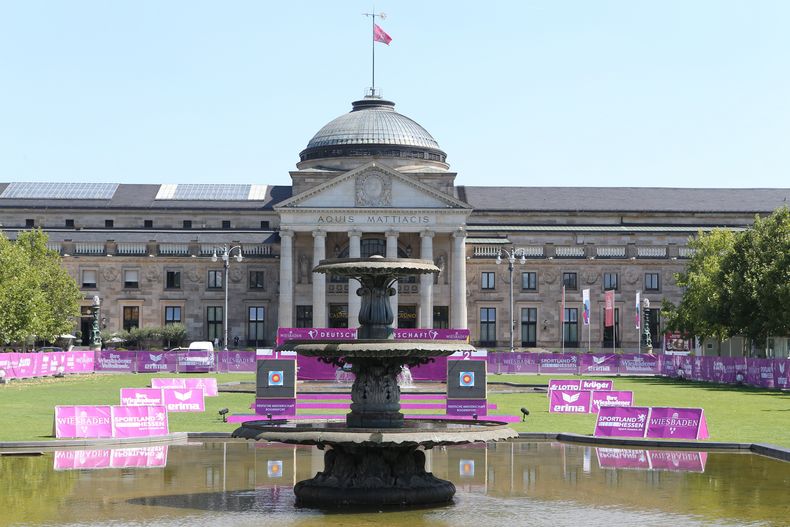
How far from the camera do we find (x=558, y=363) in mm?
84875

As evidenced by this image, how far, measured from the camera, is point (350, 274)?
80.0 ft

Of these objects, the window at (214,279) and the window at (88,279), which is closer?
the window at (88,279)

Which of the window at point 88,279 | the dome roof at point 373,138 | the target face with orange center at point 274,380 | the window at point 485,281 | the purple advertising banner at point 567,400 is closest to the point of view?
the target face with orange center at point 274,380

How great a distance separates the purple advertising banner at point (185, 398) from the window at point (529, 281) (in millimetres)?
76294

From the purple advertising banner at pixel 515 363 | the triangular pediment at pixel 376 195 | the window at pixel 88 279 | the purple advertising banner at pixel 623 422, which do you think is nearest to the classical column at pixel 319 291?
the triangular pediment at pixel 376 195

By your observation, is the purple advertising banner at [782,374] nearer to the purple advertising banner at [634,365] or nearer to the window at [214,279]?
the purple advertising banner at [634,365]

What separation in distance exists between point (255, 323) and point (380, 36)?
30505 millimetres

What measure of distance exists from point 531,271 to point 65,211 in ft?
158

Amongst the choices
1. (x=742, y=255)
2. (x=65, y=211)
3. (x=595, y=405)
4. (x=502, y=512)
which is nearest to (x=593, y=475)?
(x=502, y=512)

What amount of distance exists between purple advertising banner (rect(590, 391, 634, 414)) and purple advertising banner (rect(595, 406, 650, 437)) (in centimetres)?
664

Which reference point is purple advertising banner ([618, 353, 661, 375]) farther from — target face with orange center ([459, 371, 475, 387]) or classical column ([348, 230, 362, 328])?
target face with orange center ([459, 371, 475, 387])

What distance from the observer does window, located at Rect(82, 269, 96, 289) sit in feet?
387

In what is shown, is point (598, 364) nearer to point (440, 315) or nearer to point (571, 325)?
point (440, 315)

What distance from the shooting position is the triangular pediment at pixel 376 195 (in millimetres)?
112938
